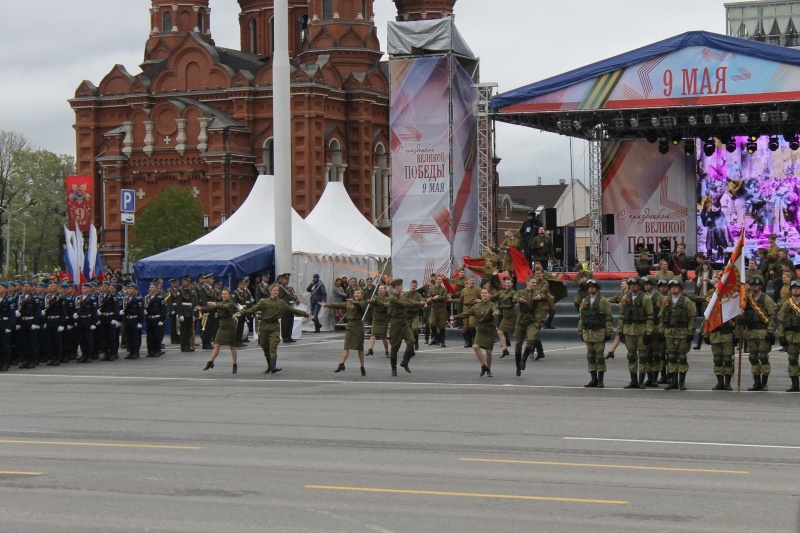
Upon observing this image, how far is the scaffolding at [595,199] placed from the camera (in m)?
Answer: 39.4

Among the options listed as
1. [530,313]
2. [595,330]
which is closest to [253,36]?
[530,313]

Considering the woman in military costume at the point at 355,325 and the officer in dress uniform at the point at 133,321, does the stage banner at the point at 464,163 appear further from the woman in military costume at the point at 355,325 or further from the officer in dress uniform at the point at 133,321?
the woman in military costume at the point at 355,325

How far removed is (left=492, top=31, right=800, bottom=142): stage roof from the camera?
31.9m

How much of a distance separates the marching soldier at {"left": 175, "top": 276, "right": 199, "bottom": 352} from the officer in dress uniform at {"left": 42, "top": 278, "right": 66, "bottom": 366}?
381 cm

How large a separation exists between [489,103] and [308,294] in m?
9.00

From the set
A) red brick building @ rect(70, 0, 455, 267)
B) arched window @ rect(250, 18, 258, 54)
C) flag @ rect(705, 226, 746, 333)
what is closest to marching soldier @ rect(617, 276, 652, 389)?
flag @ rect(705, 226, 746, 333)

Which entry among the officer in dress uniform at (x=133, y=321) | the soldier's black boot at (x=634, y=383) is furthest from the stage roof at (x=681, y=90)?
the soldier's black boot at (x=634, y=383)

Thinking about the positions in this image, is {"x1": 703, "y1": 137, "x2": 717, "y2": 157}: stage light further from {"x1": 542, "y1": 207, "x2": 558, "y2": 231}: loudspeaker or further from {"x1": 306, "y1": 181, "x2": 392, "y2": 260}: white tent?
{"x1": 306, "y1": 181, "x2": 392, "y2": 260}: white tent

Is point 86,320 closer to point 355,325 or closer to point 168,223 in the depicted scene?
point 355,325

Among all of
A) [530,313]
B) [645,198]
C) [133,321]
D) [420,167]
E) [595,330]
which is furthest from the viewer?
[645,198]

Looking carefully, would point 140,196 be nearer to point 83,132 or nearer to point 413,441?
point 83,132

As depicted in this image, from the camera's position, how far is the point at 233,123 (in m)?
70.2

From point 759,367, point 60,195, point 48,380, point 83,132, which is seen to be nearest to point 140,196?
point 83,132

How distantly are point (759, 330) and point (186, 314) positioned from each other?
1526 centimetres
